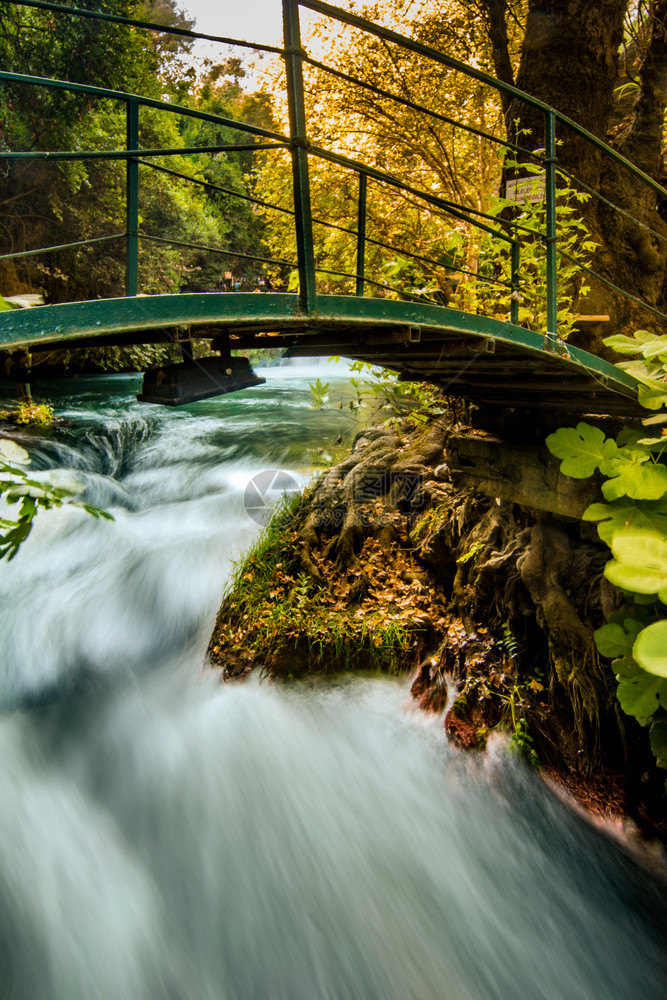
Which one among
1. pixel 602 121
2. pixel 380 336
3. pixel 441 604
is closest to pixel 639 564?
pixel 380 336

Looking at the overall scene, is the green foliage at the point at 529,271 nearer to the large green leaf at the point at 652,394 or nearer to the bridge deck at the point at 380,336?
the bridge deck at the point at 380,336

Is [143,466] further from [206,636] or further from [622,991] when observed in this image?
[622,991]

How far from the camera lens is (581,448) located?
319cm

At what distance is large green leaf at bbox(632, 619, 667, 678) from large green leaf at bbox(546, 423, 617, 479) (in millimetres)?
1007

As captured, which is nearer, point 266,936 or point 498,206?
point 266,936

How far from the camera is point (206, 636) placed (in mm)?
5746

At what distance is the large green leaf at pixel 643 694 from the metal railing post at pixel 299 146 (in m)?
2.23

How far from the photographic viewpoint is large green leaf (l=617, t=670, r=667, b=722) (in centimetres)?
284

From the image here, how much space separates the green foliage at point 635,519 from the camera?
2.62 m

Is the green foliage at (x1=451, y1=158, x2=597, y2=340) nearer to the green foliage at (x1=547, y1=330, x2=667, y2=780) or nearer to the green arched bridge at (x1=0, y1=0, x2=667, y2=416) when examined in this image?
the green arched bridge at (x1=0, y1=0, x2=667, y2=416)

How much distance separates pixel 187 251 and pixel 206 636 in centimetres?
1642

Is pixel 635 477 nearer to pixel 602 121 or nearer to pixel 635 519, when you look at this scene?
pixel 635 519

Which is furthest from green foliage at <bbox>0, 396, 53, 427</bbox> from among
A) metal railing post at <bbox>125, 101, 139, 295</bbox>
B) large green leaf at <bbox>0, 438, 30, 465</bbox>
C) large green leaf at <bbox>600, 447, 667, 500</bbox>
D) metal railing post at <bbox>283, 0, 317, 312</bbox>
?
large green leaf at <bbox>600, 447, 667, 500</bbox>

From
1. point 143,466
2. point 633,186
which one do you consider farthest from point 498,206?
point 143,466
